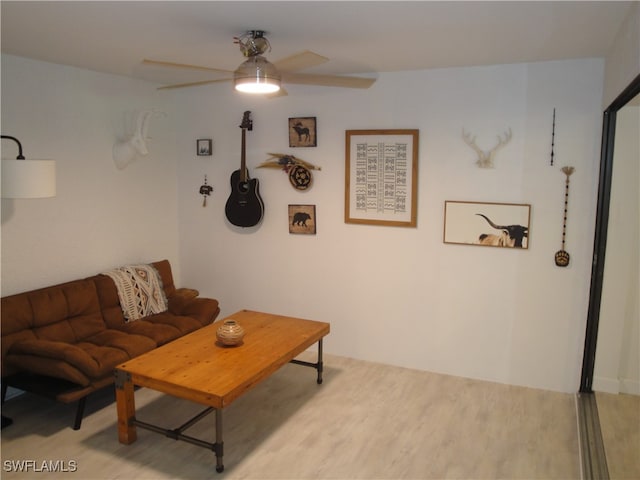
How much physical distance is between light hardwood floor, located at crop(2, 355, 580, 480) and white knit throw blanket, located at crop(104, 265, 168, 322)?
669mm

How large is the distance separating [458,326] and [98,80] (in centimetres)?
333

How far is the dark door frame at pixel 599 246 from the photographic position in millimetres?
3291

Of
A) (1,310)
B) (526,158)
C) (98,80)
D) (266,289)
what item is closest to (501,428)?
(526,158)

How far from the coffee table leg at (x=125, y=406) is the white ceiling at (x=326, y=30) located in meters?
1.88

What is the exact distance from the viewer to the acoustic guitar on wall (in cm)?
444

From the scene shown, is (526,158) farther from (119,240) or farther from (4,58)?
→ (4,58)

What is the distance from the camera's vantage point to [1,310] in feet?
10.6

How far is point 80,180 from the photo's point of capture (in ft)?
12.9

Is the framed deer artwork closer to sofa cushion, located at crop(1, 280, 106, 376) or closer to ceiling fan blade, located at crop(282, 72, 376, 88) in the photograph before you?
ceiling fan blade, located at crop(282, 72, 376, 88)

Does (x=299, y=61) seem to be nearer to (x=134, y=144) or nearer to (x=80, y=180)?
(x=134, y=144)

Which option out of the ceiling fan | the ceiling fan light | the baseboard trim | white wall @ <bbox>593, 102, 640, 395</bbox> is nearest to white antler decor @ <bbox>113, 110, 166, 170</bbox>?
the ceiling fan

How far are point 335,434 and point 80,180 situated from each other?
2629 millimetres

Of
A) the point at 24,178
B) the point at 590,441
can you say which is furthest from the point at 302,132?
the point at 590,441

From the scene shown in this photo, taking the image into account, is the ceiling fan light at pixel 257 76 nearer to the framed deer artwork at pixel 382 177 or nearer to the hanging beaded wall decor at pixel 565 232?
the framed deer artwork at pixel 382 177
